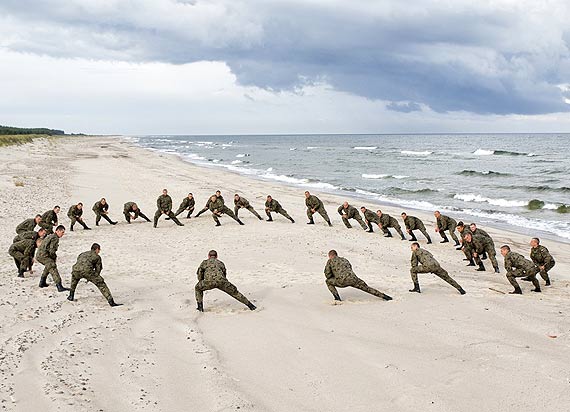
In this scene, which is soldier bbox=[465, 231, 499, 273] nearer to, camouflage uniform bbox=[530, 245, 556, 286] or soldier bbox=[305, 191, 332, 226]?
camouflage uniform bbox=[530, 245, 556, 286]

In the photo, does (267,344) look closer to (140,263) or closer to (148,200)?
(140,263)

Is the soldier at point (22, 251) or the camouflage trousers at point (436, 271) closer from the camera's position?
the camouflage trousers at point (436, 271)

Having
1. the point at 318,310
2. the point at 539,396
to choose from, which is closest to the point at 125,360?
the point at 318,310

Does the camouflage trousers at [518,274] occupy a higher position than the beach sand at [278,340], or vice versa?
the camouflage trousers at [518,274]

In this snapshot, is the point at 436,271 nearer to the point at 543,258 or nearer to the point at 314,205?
the point at 543,258

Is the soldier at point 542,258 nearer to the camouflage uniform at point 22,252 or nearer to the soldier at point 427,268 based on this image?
the soldier at point 427,268

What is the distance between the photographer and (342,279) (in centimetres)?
1165

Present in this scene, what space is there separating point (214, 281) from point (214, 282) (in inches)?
0.9

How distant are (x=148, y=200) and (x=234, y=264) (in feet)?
50.9

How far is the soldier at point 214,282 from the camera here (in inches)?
429

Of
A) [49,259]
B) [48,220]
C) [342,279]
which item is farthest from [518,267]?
[48,220]

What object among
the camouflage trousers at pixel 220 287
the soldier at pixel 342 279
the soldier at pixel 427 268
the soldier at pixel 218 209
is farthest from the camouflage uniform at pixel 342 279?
the soldier at pixel 218 209

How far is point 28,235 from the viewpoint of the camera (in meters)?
13.5

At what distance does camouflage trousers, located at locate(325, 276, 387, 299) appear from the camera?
1158cm
